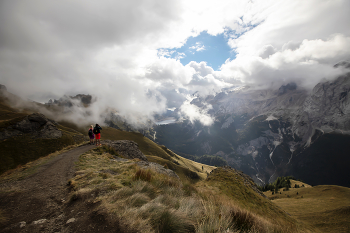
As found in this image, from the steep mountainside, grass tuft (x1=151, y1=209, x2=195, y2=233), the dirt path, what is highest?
grass tuft (x1=151, y1=209, x2=195, y2=233)

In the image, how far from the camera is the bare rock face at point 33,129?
5450cm

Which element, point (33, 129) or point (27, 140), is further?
point (33, 129)

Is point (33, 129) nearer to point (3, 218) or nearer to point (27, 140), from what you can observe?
point (27, 140)

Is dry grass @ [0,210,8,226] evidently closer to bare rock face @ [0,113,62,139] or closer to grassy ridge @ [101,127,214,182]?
bare rock face @ [0,113,62,139]

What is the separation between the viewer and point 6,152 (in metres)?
48.3

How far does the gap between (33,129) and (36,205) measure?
74.0 meters

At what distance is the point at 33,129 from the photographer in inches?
2301

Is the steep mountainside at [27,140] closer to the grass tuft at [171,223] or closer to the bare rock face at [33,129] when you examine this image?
the bare rock face at [33,129]

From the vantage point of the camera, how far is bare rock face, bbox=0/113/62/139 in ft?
179

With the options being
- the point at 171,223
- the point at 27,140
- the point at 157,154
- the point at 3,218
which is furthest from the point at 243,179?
the point at 157,154

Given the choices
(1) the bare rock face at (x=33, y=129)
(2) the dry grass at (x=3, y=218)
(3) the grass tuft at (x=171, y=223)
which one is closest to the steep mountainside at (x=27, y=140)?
(1) the bare rock face at (x=33, y=129)

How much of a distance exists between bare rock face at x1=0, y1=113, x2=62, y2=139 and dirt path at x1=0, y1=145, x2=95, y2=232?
2626 inches

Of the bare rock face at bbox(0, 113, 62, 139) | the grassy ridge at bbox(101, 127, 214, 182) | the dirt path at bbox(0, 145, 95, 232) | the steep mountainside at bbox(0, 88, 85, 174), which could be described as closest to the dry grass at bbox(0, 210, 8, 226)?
the dirt path at bbox(0, 145, 95, 232)

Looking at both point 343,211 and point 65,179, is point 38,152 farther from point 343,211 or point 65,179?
point 343,211
